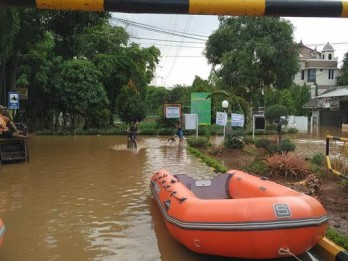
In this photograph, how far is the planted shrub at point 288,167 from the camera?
10.9 meters

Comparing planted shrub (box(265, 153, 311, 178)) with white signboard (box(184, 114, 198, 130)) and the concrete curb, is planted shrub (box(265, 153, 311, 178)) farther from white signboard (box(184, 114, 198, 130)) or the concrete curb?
white signboard (box(184, 114, 198, 130))

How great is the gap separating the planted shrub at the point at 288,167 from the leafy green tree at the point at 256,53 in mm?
23219

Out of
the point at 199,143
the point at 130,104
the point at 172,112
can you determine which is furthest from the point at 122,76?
the point at 199,143

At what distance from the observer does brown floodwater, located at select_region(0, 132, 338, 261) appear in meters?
6.03

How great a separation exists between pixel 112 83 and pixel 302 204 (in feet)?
103

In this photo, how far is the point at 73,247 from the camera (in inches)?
243

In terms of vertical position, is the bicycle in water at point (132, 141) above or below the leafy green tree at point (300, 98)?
below

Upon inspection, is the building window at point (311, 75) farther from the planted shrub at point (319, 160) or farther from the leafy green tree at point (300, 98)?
the planted shrub at point (319, 160)

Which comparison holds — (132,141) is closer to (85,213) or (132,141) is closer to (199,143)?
(199,143)

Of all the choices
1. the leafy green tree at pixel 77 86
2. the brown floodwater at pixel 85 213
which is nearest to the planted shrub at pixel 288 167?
the brown floodwater at pixel 85 213

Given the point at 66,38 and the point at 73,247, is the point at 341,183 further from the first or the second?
the point at 66,38

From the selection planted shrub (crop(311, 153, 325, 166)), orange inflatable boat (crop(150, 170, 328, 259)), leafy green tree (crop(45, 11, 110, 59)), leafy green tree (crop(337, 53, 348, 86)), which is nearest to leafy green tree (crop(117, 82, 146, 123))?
leafy green tree (crop(45, 11, 110, 59))

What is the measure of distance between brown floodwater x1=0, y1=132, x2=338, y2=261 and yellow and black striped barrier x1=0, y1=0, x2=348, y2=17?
3092mm

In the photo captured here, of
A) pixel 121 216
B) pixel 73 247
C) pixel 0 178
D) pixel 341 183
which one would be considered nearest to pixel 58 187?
pixel 0 178
